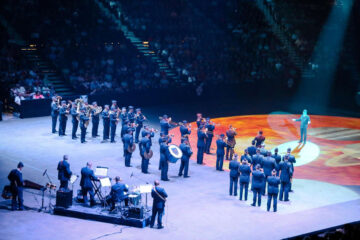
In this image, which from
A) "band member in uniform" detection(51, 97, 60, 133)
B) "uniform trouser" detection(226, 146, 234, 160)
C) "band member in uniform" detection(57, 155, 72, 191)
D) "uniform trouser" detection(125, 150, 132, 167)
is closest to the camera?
"band member in uniform" detection(57, 155, 72, 191)

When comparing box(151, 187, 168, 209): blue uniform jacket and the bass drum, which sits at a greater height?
the bass drum

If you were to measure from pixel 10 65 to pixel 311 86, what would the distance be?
73.4ft

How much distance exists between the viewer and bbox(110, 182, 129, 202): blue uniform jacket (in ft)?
43.8

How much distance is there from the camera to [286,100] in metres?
35.2

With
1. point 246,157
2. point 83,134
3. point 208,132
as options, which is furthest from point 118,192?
point 83,134

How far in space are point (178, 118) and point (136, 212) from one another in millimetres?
14852

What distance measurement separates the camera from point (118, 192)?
13.4 metres

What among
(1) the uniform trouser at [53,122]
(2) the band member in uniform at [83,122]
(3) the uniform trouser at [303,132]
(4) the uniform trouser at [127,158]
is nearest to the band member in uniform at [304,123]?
(3) the uniform trouser at [303,132]

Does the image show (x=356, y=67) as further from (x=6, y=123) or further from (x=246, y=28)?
(x=6, y=123)

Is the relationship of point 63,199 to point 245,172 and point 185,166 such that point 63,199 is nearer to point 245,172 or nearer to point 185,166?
point 185,166

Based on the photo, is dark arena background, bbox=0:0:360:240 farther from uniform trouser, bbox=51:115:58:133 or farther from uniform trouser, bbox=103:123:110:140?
uniform trouser, bbox=103:123:110:140

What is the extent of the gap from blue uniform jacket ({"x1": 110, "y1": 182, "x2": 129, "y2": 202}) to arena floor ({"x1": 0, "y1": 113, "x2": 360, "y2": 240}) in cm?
77

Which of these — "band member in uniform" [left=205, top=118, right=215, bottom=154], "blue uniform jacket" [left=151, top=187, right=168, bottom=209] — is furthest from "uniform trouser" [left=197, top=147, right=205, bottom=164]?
"blue uniform jacket" [left=151, top=187, right=168, bottom=209]

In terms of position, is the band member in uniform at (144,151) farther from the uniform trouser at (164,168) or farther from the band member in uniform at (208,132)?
the band member in uniform at (208,132)
